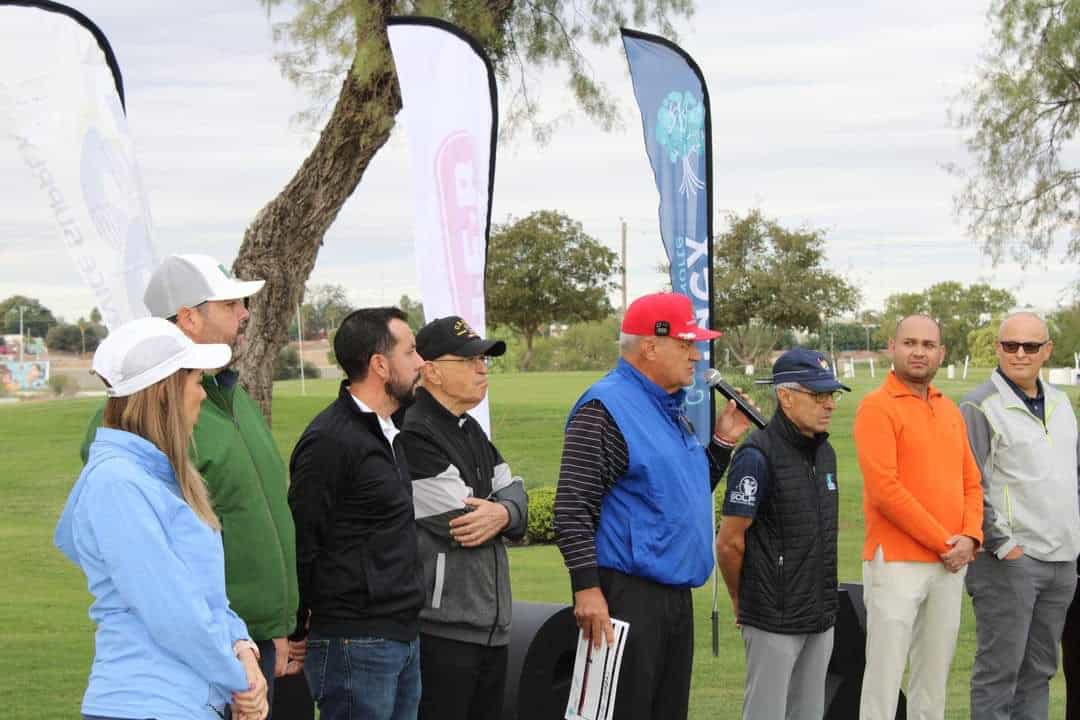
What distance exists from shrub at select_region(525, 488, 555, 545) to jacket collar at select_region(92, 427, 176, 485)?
1222cm

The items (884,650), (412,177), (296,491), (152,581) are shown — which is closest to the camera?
(152,581)

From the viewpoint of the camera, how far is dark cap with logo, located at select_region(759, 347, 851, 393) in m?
5.09

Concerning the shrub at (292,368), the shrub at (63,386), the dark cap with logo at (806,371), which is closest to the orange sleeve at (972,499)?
the dark cap with logo at (806,371)

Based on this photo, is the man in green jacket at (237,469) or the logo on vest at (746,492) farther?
the logo on vest at (746,492)

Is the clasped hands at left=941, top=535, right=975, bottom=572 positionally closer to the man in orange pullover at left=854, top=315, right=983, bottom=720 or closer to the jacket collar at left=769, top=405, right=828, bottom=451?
the man in orange pullover at left=854, top=315, right=983, bottom=720

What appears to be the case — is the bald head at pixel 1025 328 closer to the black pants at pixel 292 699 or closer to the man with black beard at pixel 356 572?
the man with black beard at pixel 356 572

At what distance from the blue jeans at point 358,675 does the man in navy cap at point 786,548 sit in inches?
60.6

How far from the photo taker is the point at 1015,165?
2050 cm

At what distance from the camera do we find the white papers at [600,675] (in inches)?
175

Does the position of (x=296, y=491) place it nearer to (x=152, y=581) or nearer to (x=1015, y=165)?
(x=152, y=581)

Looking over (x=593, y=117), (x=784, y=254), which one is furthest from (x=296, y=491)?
(x=784, y=254)

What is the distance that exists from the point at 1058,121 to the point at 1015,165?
2.97 ft

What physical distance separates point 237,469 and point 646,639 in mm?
1533

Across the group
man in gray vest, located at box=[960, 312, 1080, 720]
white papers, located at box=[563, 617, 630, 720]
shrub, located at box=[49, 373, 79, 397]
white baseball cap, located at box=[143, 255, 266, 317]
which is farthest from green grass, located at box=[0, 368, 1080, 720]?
shrub, located at box=[49, 373, 79, 397]
